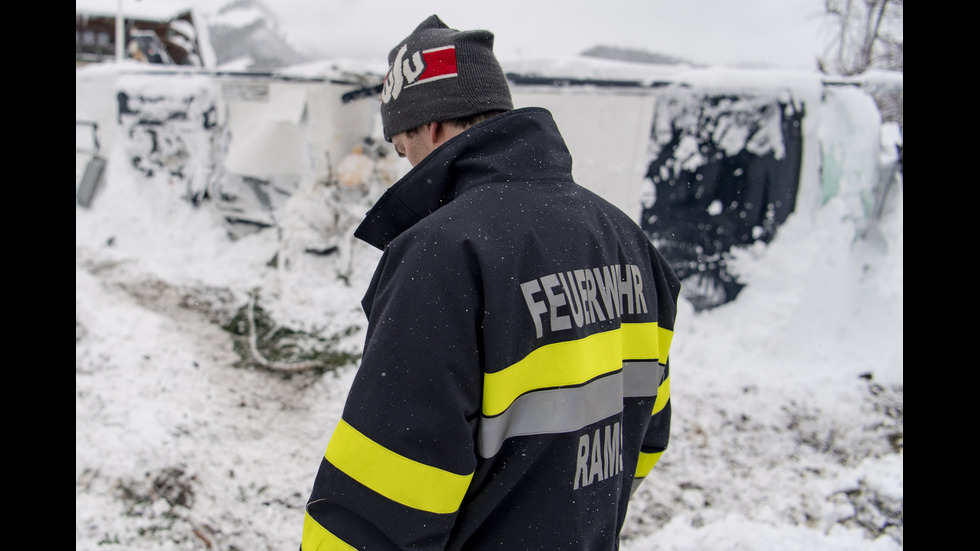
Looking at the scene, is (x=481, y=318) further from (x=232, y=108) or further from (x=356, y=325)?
(x=232, y=108)

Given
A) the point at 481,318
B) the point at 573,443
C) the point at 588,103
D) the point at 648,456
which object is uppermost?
the point at 588,103

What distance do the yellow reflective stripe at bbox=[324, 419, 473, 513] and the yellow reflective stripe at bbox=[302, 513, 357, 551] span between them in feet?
0.41

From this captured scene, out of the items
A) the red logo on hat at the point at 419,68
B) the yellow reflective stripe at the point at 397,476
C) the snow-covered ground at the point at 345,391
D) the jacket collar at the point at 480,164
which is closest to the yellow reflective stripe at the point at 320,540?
the yellow reflective stripe at the point at 397,476

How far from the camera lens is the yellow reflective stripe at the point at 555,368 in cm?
109

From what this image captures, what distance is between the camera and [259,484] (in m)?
3.46

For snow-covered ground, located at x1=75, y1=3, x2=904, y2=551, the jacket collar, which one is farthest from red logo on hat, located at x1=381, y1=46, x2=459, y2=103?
snow-covered ground, located at x1=75, y1=3, x2=904, y2=551

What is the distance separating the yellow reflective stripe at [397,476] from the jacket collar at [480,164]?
49 centimetres

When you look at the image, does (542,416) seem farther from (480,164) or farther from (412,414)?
(480,164)

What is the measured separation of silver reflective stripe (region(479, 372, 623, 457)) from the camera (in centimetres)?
111

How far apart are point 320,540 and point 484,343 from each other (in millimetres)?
488

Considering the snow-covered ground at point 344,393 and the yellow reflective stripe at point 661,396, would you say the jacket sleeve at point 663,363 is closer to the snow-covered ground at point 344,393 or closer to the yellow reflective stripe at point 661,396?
the yellow reflective stripe at point 661,396

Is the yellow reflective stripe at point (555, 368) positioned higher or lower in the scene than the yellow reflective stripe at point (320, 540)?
higher

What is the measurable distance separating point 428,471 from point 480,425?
14cm

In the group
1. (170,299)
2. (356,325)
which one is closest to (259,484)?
(356,325)
